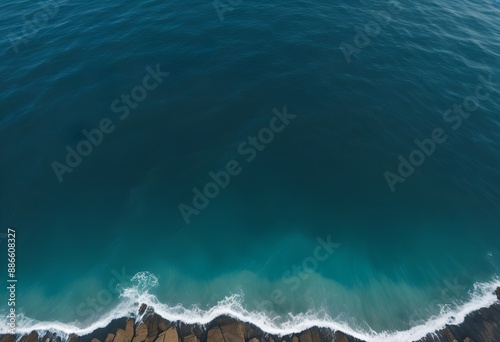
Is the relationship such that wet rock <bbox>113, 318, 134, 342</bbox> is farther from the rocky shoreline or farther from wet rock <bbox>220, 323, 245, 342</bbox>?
wet rock <bbox>220, 323, 245, 342</bbox>

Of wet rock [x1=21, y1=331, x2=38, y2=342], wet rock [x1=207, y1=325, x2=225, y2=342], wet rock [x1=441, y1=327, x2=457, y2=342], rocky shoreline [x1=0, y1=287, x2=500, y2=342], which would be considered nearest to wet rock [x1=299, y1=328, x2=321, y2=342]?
rocky shoreline [x1=0, y1=287, x2=500, y2=342]

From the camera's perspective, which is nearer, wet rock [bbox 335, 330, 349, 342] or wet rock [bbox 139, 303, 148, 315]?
wet rock [bbox 335, 330, 349, 342]

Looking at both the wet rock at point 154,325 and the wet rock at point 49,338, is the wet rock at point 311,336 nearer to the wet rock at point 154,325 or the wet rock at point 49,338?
the wet rock at point 154,325

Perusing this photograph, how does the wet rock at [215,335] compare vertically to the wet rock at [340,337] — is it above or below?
above

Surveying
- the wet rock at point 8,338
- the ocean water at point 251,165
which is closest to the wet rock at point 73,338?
the ocean water at point 251,165

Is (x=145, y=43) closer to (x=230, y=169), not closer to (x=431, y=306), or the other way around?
(x=230, y=169)

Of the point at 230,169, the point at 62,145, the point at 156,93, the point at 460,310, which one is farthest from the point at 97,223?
the point at 460,310
